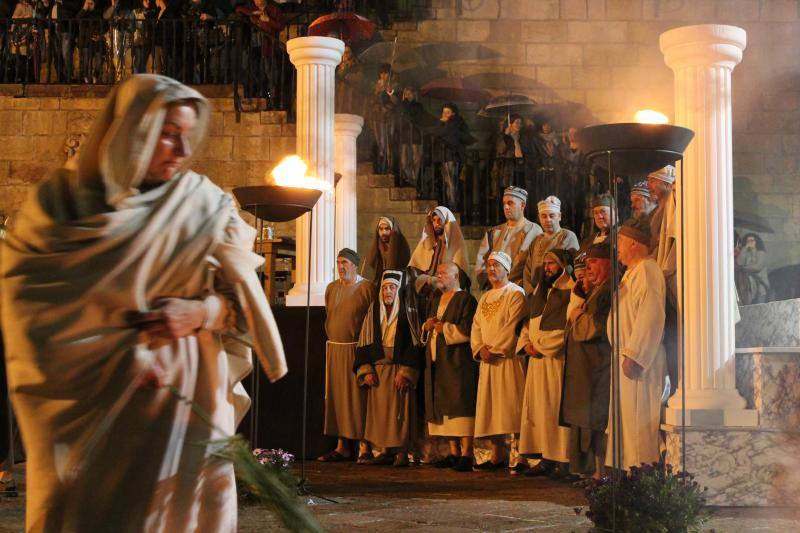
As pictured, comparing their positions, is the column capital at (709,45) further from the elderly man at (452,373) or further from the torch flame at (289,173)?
the elderly man at (452,373)

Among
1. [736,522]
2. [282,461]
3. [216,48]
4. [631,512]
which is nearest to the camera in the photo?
[631,512]

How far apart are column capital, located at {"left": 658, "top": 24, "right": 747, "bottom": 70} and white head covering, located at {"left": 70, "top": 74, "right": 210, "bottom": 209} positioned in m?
4.19

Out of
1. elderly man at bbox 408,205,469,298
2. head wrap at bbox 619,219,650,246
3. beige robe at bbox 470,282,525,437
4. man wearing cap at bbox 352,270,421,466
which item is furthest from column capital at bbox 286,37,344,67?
head wrap at bbox 619,219,650,246

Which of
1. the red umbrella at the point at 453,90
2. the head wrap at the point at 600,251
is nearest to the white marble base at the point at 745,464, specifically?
the head wrap at the point at 600,251

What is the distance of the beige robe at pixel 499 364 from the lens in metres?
8.00

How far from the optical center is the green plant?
16.0 ft

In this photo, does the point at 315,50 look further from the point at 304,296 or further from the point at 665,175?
the point at 665,175

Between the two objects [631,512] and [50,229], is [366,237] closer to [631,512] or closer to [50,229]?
[631,512]

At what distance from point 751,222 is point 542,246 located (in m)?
7.59

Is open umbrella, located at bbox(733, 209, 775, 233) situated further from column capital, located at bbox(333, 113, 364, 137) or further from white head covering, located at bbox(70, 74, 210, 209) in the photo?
white head covering, located at bbox(70, 74, 210, 209)

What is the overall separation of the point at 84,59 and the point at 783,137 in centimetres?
953

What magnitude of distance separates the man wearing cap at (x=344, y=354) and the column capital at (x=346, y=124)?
11.3ft

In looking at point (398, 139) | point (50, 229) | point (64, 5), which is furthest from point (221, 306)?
point (64, 5)

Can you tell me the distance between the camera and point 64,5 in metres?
14.6
